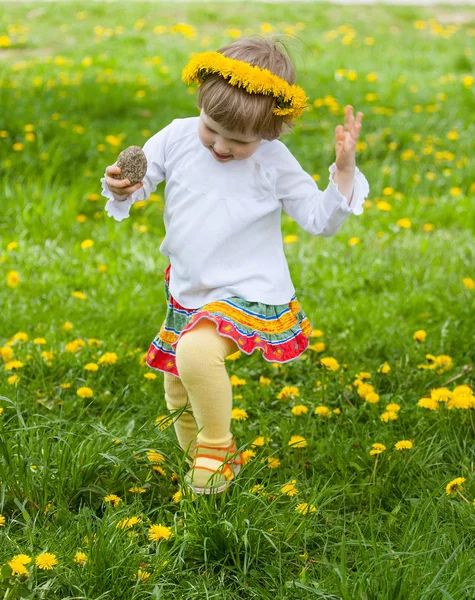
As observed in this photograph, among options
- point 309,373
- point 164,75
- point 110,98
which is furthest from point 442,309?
point 164,75

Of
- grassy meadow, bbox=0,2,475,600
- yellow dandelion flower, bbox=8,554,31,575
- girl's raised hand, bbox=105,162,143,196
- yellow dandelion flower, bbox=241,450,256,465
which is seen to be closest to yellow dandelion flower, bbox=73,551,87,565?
grassy meadow, bbox=0,2,475,600

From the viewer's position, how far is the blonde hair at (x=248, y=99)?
88.9 inches

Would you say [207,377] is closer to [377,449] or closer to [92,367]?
[377,449]

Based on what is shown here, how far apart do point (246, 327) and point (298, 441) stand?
0.51 meters

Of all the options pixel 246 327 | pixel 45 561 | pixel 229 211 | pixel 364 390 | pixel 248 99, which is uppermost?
pixel 248 99

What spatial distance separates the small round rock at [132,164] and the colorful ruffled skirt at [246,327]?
409 mm

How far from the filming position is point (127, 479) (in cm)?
247

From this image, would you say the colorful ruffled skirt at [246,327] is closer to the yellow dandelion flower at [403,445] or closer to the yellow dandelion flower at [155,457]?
the yellow dandelion flower at [155,457]

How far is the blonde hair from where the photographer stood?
2.26 m

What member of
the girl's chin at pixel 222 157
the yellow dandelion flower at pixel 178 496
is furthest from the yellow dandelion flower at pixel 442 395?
the girl's chin at pixel 222 157

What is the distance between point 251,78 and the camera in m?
2.23

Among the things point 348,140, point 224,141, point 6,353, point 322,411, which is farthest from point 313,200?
point 6,353

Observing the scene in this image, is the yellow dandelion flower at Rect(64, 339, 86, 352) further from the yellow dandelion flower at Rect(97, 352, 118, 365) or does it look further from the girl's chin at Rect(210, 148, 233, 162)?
the girl's chin at Rect(210, 148, 233, 162)

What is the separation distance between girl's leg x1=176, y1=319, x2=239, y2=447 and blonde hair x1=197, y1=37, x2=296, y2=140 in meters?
0.54
